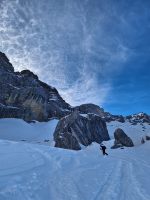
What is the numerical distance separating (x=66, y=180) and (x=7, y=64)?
96454 mm

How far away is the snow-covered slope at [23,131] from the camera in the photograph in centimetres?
7438

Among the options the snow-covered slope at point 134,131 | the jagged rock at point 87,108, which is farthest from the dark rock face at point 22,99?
the snow-covered slope at point 134,131

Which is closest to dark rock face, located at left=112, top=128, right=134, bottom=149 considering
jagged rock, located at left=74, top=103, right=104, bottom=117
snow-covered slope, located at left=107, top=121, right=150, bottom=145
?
snow-covered slope, located at left=107, top=121, right=150, bottom=145

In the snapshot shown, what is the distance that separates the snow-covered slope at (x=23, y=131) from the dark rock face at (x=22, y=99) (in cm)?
469

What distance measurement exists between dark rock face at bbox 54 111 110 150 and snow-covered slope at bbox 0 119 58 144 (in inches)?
367

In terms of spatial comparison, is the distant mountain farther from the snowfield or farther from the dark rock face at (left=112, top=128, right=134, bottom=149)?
the dark rock face at (left=112, top=128, right=134, bottom=149)

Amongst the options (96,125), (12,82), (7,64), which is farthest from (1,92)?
(96,125)

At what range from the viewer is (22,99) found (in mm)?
93938

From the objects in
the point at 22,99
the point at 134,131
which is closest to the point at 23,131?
the point at 22,99

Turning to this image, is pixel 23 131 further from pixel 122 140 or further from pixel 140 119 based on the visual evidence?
pixel 140 119

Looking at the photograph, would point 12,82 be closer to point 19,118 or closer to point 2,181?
point 19,118

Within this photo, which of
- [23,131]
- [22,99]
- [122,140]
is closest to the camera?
[122,140]

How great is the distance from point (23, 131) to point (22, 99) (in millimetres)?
16776

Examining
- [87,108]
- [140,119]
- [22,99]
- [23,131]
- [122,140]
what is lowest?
[122,140]
